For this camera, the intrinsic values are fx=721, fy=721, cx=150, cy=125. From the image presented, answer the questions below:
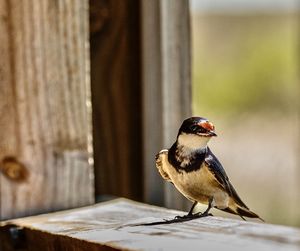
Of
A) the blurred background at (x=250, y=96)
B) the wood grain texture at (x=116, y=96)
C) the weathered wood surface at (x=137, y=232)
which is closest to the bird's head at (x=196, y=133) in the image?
the weathered wood surface at (x=137, y=232)

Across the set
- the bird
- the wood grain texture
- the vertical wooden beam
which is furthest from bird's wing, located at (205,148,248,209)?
the wood grain texture

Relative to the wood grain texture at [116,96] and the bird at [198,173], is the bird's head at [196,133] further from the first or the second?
the wood grain texture at [116,96]

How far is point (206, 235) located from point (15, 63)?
0.56 m

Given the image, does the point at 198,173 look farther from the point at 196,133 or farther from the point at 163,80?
the point at 163,80

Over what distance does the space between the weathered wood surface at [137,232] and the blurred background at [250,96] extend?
2.19 feet

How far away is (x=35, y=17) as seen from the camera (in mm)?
1304

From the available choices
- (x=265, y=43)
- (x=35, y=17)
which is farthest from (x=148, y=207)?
(x=265, y=43)

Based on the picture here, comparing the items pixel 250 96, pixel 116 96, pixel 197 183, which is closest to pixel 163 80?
pixel 116 96

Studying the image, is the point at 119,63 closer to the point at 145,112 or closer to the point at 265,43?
the point at 145,112

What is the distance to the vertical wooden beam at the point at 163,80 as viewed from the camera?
4.42 ft

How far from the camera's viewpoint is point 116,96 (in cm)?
150

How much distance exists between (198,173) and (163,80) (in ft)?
1.50

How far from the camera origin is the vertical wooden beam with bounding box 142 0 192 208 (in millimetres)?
1347

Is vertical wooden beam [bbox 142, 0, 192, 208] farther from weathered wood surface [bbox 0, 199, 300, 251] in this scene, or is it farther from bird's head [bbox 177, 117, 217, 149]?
bird's head [bbox 177, 117, 217, 149]
